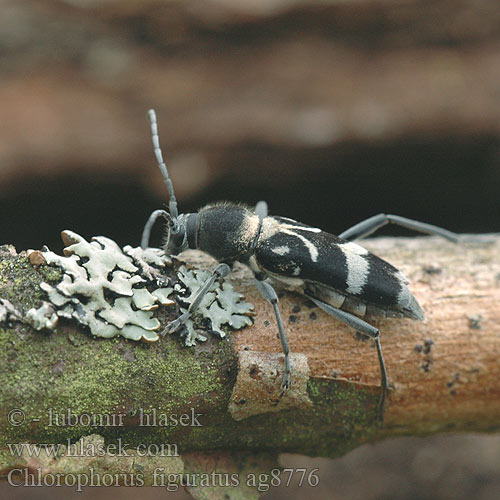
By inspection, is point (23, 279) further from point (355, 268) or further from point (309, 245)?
point (355, 268)

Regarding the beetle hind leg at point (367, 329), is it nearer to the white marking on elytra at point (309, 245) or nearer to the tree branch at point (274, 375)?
the tree branch at point (274, 375)

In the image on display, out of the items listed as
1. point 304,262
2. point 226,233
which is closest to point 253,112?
point 226,233

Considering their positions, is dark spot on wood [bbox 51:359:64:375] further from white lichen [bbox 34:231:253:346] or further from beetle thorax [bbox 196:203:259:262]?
beetle thorax [bbox 196:203:259:262]

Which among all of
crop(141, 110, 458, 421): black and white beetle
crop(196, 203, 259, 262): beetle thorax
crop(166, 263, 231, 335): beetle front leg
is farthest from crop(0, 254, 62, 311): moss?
crop(196, 203, 259, 262): beetle thorax

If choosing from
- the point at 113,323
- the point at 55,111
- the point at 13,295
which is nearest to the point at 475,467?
the point at 113,323

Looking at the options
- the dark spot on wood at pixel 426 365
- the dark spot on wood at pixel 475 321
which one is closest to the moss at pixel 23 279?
the dark spot on wood at pixel 426 365

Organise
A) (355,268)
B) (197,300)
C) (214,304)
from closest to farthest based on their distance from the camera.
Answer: (197,300)
(214,304)
(355,268)
